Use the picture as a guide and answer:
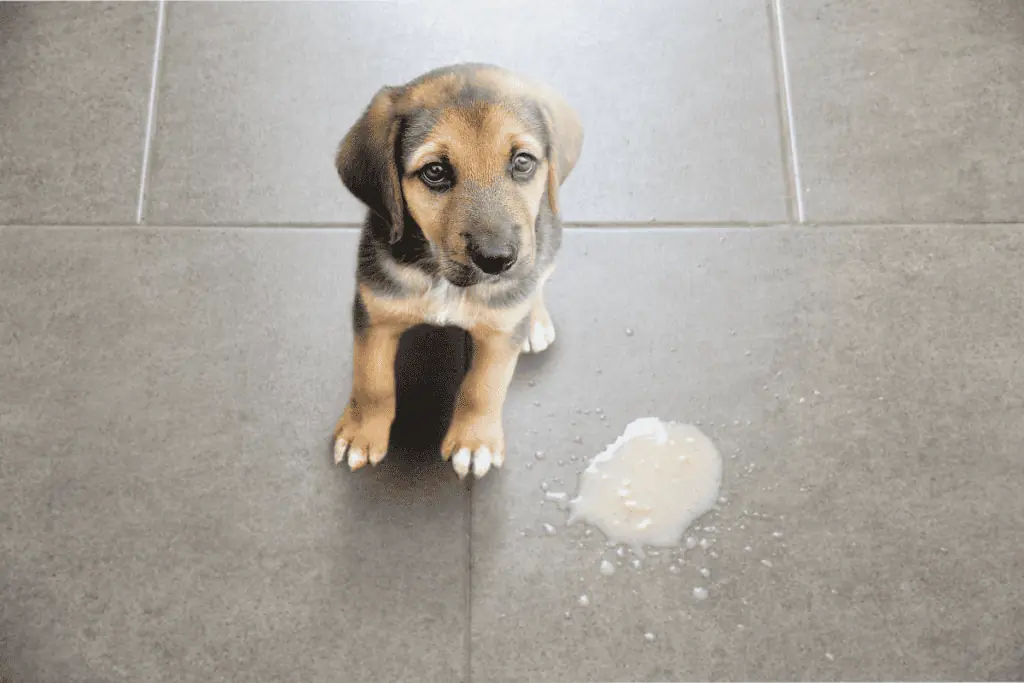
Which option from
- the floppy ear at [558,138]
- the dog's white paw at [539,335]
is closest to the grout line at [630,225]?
the dog's white paw at [539,335]

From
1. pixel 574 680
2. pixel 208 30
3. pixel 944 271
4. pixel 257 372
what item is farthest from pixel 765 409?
pixel 208 30


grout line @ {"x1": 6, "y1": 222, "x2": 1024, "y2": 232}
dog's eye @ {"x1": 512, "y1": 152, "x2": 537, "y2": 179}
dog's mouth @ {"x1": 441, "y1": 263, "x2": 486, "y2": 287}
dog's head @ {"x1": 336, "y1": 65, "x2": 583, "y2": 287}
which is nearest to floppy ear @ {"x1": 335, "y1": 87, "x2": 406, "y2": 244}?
dog's head @ {"x1": 336, "y1": 65, "x2": 583, "y2": 287}

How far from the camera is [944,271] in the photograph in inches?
98.3

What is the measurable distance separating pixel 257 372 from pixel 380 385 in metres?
0.43

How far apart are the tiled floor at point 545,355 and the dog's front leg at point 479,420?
71 mm

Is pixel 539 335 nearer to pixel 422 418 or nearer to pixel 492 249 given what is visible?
pixel 422 418

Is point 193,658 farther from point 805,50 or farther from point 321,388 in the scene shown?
point 805,50

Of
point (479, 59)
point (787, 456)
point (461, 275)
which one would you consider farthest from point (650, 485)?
point (479, 59)

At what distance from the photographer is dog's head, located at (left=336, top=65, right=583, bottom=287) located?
1.64 m

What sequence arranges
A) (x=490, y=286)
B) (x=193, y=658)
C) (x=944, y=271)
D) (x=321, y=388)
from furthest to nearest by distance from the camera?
(x=944, y=271)
(x=321, y=388)
(x=193, y=658)
(x=490, y=286)

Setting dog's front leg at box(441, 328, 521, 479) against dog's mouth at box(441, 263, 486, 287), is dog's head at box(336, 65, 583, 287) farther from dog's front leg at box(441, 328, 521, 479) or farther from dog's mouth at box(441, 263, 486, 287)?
dog's front leg at box(441, 328, 521, 479)

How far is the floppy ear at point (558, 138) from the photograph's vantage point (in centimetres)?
175

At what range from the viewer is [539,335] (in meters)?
2.33

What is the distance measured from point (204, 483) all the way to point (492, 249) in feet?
3.51
